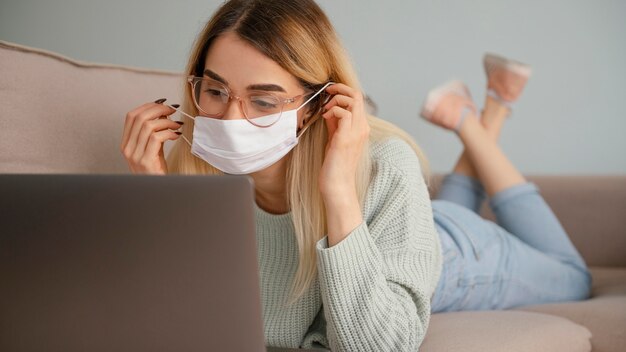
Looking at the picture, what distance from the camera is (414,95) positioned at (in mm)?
2402

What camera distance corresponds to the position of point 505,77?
6.70ft

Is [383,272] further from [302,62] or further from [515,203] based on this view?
[515,203]

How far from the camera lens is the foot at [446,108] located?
1979 mm

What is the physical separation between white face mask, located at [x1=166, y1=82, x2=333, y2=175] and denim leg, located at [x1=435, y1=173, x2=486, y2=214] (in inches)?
37.3

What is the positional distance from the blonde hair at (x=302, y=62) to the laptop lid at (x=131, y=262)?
0.54 meters

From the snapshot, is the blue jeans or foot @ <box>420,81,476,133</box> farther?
foot @ <box>420,81,476,133</box>

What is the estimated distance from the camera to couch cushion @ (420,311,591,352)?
45.4 inches

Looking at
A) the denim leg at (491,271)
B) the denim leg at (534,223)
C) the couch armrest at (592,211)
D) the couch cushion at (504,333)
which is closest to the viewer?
A: the couch cushion at (504,333)

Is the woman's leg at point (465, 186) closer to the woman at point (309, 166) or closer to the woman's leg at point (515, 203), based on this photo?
the woman's leg at point (515, 203)

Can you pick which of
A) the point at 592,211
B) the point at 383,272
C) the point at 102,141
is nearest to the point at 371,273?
the point at 383,272

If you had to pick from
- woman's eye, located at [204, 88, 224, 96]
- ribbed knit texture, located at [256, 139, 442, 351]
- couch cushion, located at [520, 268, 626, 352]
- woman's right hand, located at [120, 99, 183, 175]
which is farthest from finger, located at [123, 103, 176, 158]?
couch cushion, located at [520, 268, 626, 352]

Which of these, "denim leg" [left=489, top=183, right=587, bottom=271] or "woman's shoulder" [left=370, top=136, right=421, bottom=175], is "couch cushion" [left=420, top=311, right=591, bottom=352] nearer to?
"woman's shoulder" [left=370, top=136, right=421, bottom=175]

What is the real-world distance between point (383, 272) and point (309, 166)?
8.7 inches

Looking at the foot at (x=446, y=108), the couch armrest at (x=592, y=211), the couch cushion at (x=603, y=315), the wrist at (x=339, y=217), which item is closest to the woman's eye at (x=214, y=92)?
the wrist at (x=339, y=217)
